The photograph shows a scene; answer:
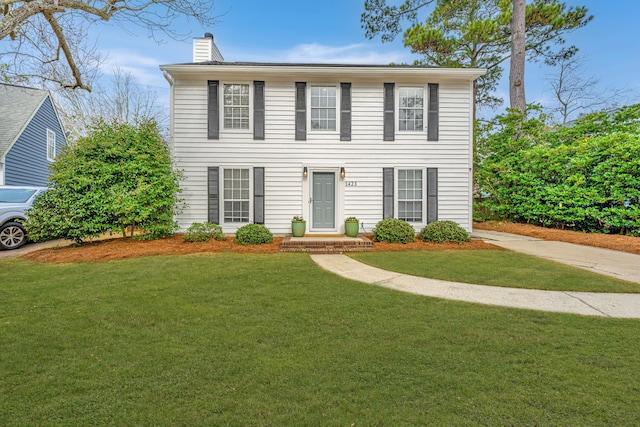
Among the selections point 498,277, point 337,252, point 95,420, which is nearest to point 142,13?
point 337,252

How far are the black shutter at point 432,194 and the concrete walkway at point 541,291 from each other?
8.12 ft

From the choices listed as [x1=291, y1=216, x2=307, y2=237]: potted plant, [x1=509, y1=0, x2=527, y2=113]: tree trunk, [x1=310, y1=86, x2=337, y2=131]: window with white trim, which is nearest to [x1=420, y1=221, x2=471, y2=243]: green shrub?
[x1=291, y1=216, x2=307, y2=237]: potted plant

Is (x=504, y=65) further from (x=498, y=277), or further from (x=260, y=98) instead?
(x=498, y=277)

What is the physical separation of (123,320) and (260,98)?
7438 mm

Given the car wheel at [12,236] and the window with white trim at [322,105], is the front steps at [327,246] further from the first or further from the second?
the car wheel at [12,236]

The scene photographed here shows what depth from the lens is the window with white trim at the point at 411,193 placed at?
9.61 metres

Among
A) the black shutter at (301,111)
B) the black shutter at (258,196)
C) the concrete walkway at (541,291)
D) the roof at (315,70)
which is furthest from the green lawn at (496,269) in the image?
the roof at (315,70)

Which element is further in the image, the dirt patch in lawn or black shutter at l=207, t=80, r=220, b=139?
black shutter at l=207, t=80, r=220, b=139

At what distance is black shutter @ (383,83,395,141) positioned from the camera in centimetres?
945

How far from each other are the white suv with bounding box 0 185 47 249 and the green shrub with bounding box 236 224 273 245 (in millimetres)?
5548

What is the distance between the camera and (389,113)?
31.1ft

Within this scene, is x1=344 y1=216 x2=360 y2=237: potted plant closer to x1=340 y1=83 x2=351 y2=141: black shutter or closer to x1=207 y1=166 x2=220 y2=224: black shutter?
x1=340 y1=83 x2=351 y2=141: black shutter

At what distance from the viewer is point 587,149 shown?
9.17 m

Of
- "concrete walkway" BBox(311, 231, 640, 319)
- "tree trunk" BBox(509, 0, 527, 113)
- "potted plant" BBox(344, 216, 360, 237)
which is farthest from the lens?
"tree trunk" BBox(509, 0, 527, 113)
